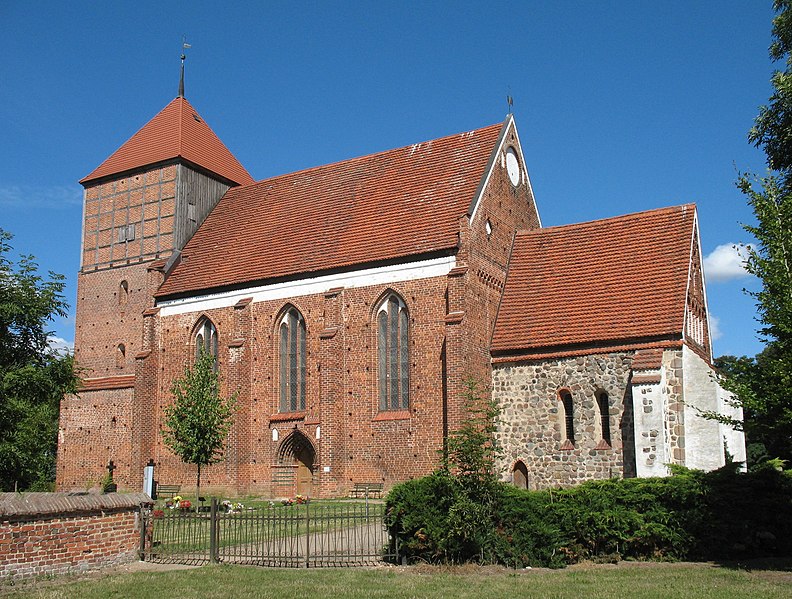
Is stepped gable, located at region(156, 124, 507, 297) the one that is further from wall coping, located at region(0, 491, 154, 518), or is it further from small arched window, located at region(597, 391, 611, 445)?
wall coping, located at region(0, 491, 154, 518)

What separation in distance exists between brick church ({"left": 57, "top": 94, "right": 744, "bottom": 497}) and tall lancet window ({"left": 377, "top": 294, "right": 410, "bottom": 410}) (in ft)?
0.18

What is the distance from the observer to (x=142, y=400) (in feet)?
100

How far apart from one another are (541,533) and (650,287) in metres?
11.5

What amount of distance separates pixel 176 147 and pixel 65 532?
2268cm

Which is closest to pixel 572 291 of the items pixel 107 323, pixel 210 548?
pixel 210 548

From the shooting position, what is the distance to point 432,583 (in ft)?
42.1

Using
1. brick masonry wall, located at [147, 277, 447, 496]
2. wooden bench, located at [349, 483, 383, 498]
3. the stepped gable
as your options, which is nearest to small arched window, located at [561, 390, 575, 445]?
brick masonry wall, located at [147, 277, 447, 496]

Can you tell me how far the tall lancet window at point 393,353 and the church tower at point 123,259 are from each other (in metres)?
10.4

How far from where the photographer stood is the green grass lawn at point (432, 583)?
462 inches

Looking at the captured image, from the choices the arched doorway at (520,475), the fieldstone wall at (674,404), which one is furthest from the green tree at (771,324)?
the arched doorway at (520,475)

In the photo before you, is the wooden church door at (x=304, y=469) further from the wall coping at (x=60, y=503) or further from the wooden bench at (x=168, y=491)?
the wall coping at (x=60, y=503)

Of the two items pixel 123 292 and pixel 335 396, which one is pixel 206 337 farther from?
pixel 335 396

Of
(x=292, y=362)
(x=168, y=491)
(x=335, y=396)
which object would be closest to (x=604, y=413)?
(x=335, y=396)

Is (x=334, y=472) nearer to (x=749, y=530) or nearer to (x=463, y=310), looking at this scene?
(x=463, y=310)
